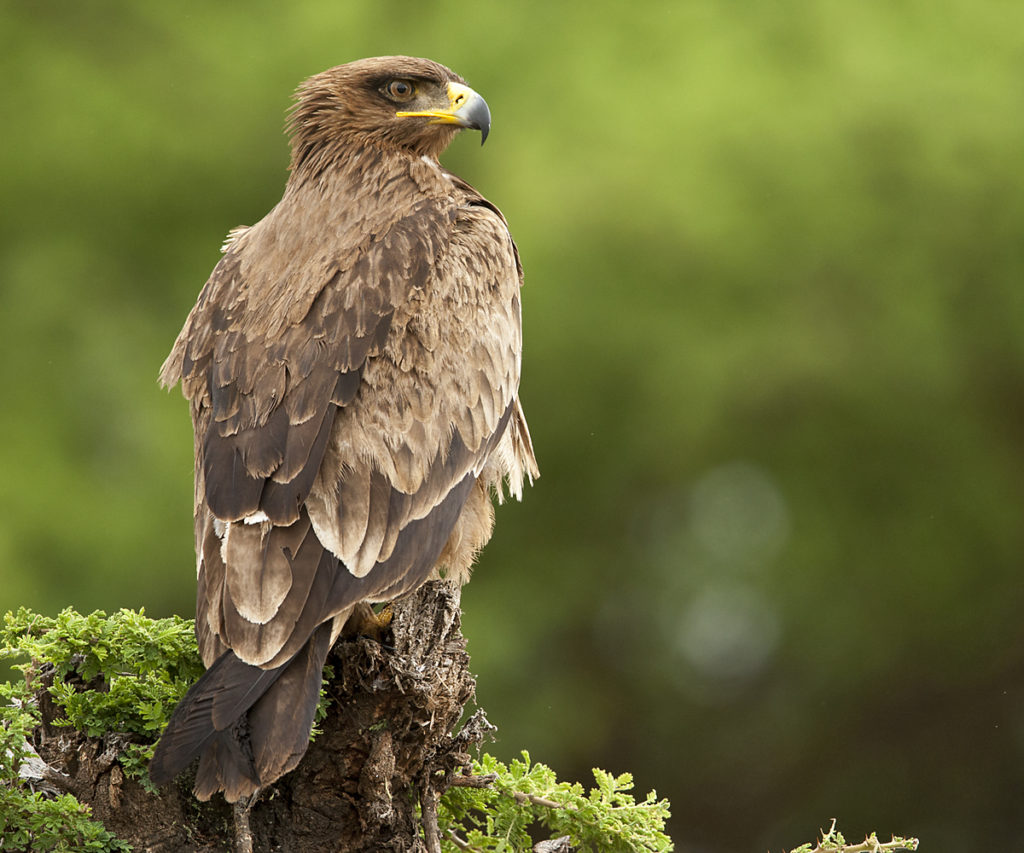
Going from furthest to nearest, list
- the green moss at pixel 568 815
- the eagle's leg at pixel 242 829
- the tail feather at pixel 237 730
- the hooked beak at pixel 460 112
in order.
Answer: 1. the hooked beak at pixel 460 112
2. the green moss at pixel 568 815
3. the eagle's leg at pixel 242 829
4. the tail feather at pixel 237 730

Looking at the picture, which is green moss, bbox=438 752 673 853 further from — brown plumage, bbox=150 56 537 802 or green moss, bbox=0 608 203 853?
green moss, bbox=0 608 203 853

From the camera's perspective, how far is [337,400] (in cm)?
394

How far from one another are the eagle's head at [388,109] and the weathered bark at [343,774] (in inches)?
78.4

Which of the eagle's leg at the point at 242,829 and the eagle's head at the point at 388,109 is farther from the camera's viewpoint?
the eagle's head at the point at 388,109

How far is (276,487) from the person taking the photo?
12.2 feet

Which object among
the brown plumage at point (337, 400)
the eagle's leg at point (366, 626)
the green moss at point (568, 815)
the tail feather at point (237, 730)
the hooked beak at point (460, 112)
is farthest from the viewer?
the hooked beak at point (460, 112)

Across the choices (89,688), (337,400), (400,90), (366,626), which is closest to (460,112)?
(400,90)

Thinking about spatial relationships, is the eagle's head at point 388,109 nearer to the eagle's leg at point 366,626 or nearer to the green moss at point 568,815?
the eagle's leg at point 366,626

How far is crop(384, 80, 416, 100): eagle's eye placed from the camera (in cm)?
504

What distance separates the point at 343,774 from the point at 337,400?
1.08 metres

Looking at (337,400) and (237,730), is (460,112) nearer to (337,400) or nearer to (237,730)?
(337,400)

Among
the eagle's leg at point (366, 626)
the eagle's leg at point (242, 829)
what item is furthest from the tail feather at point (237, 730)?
the eagle's leg at point (366, 626)

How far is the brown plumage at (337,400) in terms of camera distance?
3.39m

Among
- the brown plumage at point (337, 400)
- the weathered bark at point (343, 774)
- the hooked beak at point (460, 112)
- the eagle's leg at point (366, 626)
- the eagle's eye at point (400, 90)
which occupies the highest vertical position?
the eagle's eye at point (400, 90)
